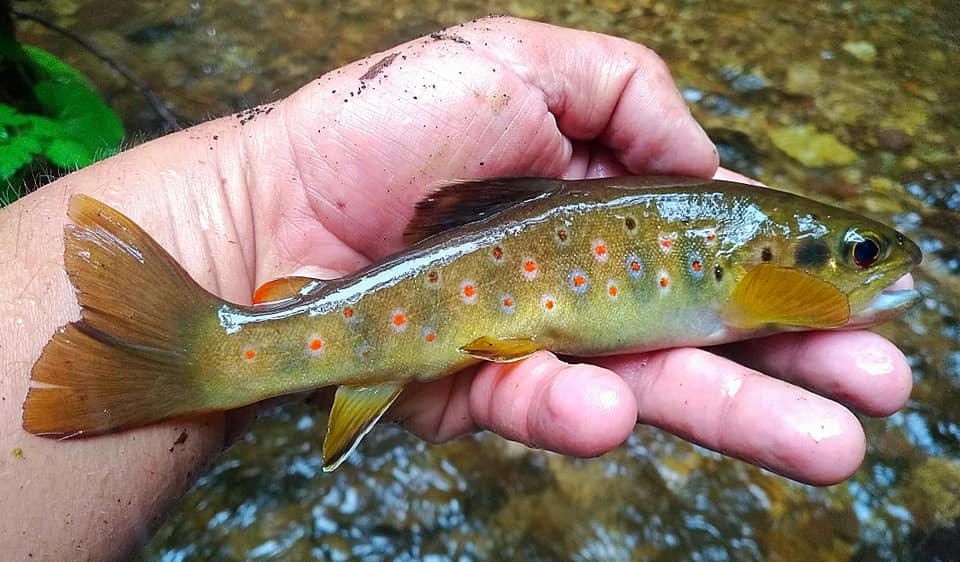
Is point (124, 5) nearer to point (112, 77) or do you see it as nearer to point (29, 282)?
point (112, 77)

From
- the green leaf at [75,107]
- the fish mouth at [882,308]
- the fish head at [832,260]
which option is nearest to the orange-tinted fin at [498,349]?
the fish head at [832,260]

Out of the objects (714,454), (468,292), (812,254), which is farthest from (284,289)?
(714,454)

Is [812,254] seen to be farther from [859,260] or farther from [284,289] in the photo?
[284,289]

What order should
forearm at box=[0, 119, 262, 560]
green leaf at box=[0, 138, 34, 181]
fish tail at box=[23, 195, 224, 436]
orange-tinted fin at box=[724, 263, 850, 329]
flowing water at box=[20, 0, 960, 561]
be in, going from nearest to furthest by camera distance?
fish tail at box=[23, 195, 224, 436]
forearm at box=[0, 119, 262, 560]
orange-tinted fin at box=[724, 263, 850, 329]
green leaf at box=[0, 138, 34, 181]
flowing water at box=[20, 0, 960, 561]

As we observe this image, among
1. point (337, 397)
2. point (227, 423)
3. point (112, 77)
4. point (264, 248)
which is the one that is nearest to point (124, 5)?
point (112, 77)

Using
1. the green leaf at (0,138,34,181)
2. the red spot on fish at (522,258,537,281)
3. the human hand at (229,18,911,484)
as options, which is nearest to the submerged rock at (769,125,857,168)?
the human hand at (229,18,911,484)

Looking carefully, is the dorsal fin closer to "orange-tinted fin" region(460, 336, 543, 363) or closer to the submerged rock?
"orange-tinted fin" region(460, 336, 543, 363)
